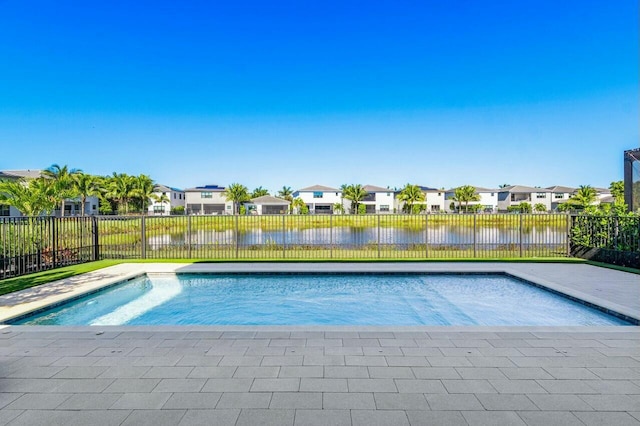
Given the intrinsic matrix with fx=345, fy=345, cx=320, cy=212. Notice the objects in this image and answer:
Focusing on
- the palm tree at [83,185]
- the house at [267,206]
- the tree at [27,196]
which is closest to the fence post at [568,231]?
the tree at [27,196]

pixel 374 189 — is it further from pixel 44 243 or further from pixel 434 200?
pixel 44 243

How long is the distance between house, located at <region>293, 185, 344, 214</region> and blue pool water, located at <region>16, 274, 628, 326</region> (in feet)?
152

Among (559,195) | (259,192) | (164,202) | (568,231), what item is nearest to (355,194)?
(259,192)

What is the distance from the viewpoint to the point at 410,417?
2.40m

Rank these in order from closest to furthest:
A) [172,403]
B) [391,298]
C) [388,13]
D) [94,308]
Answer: [172,403] → [94,308] → [391,298] → [388,13]

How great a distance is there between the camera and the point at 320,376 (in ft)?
10.0

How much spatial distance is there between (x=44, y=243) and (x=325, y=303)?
7.72m

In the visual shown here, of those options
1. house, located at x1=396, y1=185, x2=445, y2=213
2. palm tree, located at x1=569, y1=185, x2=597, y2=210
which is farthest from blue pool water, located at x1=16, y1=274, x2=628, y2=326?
house, located at x1=396, y1=185, x2=445, y2=213

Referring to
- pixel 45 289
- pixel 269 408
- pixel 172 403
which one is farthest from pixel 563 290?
pixel 45 289

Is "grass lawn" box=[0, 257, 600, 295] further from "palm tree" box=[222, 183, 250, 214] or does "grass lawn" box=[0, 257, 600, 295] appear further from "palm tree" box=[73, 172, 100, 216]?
"palm tree" box=[222, 183, 250, 214]

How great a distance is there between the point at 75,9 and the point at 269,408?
49.9 ft

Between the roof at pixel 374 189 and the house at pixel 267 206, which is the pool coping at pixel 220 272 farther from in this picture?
the roof at pixel 374 189

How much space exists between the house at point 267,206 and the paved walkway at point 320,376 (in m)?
48.4

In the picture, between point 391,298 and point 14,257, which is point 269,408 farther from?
point 14,257
